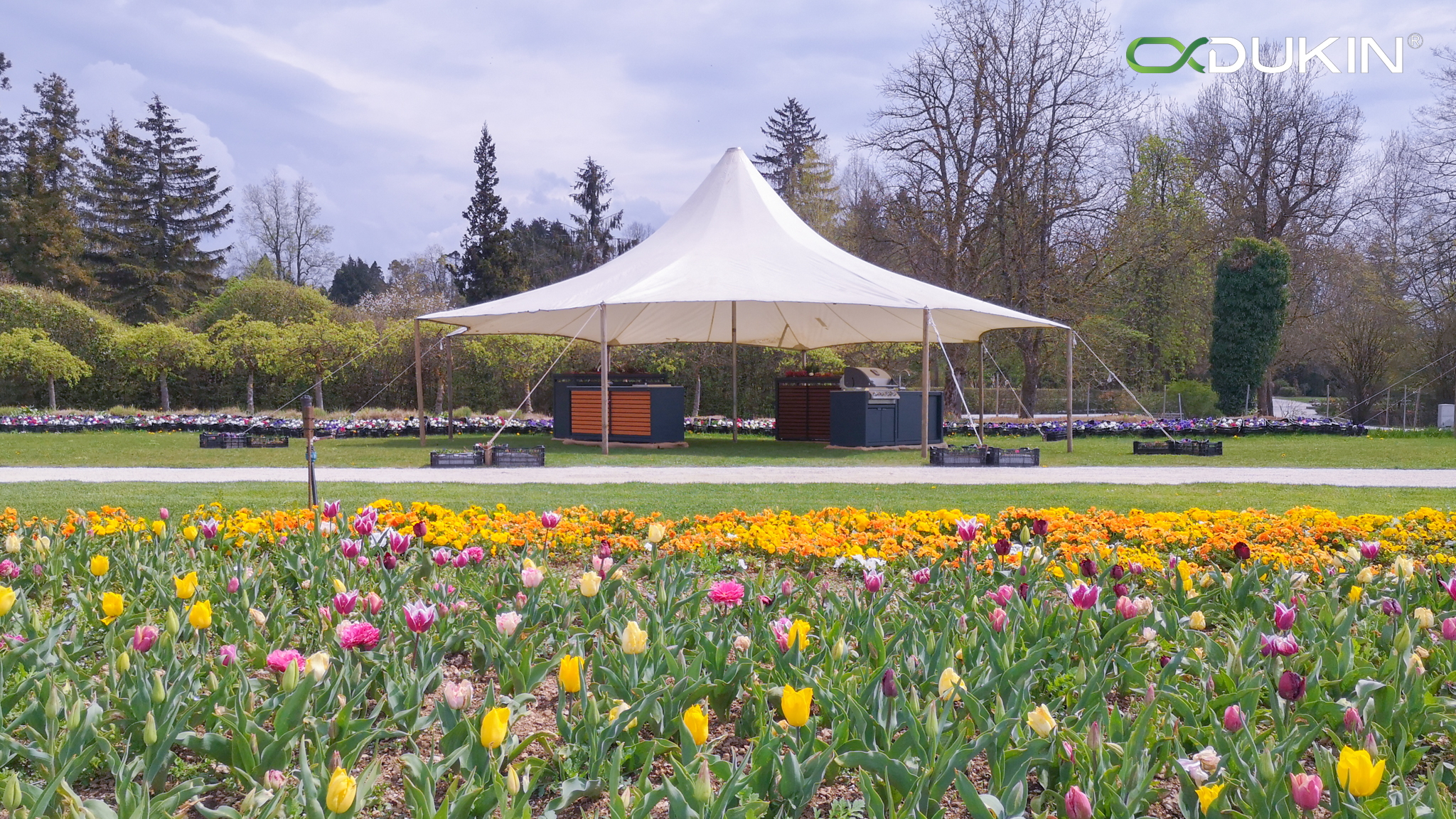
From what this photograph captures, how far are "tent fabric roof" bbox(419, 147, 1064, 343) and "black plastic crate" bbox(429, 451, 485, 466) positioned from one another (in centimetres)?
219

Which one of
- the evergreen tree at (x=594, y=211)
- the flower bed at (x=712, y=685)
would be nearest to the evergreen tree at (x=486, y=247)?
the evergreen tree at (x=594, y=211)

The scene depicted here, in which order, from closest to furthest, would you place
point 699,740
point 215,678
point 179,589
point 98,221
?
point 699,740 < point 215,678 < point 179,589 < point 98,221

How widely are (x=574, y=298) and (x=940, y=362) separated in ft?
46.5

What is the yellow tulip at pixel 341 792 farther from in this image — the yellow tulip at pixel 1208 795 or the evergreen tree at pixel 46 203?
the evergreen tree at pixel 46 203

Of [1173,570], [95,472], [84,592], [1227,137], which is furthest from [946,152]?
[84,592]

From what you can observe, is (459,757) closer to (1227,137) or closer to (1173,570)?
(1173,570)

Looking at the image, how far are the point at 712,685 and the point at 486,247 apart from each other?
38.2 m

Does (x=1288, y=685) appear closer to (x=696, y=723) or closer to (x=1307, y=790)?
(x=1307, y=790)

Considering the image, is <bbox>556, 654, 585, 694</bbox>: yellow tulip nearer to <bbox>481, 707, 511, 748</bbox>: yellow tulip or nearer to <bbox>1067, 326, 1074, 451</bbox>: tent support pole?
<bbox>481, 707, 511, 748</bbox>: yellow tulip

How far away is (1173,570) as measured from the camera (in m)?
3.87

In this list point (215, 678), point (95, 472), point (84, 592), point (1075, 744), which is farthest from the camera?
point (95, 472)

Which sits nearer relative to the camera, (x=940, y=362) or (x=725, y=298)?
(x=725, y=298)

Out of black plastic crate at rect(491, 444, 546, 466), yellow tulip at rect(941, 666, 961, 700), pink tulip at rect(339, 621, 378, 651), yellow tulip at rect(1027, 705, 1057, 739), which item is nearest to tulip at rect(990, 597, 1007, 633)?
yellow tulip at rect(941, 666, 961, 700)

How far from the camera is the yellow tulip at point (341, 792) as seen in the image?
5.10 ft
